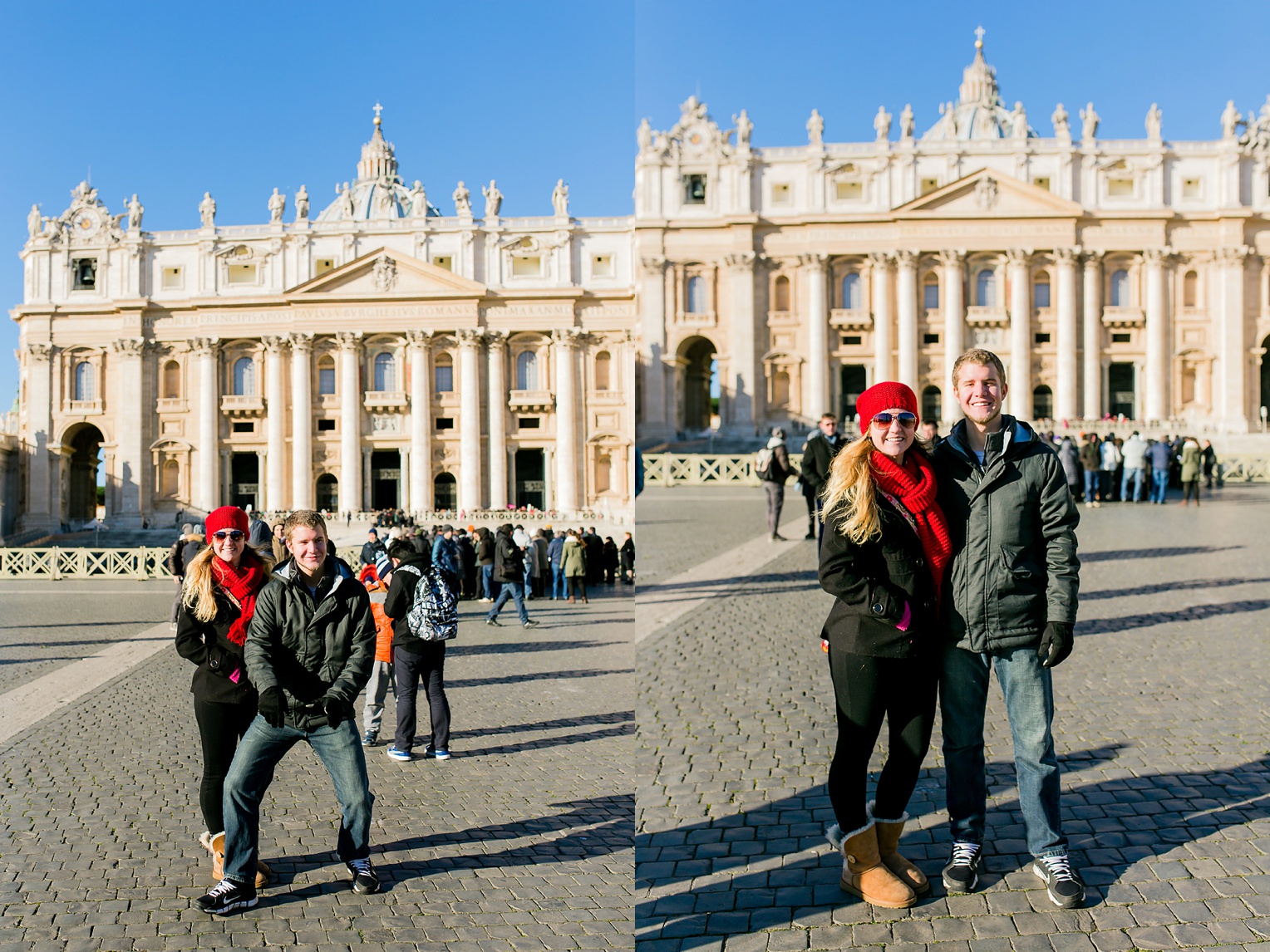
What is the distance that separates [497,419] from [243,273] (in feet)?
52.2

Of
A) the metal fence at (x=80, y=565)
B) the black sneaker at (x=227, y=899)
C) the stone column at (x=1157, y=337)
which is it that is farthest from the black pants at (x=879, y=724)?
the stone column at (x=1157, y=337)

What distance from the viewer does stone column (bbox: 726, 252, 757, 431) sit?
40062 mm

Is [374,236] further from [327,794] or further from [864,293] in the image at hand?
[864,293]

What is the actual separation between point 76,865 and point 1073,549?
11.6 ft

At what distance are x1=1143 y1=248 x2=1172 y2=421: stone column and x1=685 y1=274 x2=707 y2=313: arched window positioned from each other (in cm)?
1599

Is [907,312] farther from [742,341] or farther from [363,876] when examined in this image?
[363,876]

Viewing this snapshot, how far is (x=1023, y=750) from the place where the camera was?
3422 mm

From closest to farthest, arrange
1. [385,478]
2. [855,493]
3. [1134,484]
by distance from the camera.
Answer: [855,493] < [385,478] < [1134,484]

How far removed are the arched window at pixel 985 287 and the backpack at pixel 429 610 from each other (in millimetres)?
37911

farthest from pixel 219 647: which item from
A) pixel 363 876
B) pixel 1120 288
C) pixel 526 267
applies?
pixel 1120 288

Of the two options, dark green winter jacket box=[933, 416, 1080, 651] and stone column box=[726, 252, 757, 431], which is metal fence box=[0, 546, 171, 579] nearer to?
dark green winter jacket box=[933, 416, 1080, 651]

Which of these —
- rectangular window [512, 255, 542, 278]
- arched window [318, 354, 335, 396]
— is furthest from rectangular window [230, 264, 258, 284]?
rectangular window [512, 255, 542, 278]

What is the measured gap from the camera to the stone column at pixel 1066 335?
39469mm

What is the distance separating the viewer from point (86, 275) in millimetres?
7344
